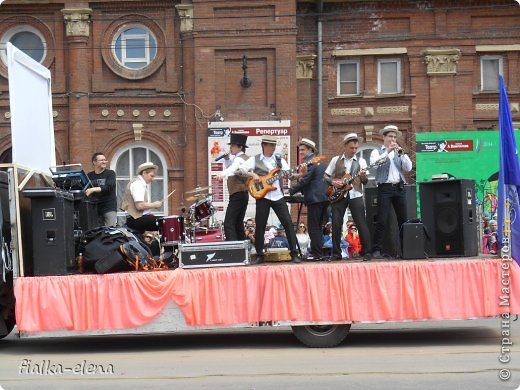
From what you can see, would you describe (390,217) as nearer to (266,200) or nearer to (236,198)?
(266,200)

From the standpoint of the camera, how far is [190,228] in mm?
13766

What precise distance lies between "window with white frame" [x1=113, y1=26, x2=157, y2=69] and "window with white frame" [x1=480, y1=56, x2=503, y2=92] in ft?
31.6

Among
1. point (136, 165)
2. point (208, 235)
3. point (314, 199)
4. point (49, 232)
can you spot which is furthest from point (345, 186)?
point (136, 165)

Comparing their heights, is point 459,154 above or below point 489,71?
below

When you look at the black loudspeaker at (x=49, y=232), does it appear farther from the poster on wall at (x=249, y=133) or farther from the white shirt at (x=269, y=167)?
the poster on wall at (x=249, y=133)

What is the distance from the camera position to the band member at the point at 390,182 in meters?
12.4

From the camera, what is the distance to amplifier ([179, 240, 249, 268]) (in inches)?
456

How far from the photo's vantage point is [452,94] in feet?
87.7

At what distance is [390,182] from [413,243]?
3.59ft

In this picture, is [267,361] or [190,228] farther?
[190,228]

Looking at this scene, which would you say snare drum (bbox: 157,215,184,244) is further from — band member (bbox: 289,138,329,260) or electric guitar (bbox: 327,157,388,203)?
electric guitar (bbox: 327,157,388,203)

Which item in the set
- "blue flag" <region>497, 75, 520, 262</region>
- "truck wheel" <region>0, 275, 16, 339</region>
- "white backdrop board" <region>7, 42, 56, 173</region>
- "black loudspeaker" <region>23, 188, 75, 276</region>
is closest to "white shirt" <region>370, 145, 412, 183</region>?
"blue flag" <region>497, 75, 520, 262</region>

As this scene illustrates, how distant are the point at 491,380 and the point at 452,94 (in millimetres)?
18653

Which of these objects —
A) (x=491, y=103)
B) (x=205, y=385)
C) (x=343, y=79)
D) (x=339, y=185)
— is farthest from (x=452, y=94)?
(x=205, y=385)
